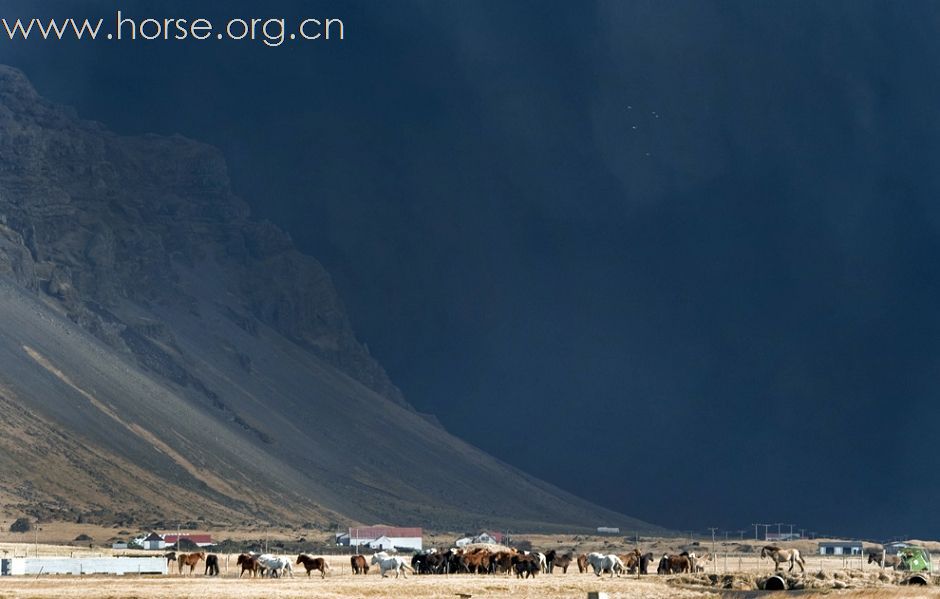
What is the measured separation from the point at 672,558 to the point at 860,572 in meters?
9.81

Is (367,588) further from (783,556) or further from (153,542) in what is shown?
(153,542)

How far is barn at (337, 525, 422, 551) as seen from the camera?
Result: 538 feet

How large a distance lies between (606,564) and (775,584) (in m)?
16.4

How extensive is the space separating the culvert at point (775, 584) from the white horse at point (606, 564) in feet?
48.2

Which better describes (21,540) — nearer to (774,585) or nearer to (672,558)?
(672,558)

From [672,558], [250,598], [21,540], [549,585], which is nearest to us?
[250,598]

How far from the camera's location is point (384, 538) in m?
167

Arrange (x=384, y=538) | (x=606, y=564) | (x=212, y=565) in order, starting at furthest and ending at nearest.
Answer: (x=384, y=538) → (x=212, y=565) → (x=606, y=564)

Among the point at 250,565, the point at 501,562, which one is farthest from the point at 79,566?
the point at 501,562

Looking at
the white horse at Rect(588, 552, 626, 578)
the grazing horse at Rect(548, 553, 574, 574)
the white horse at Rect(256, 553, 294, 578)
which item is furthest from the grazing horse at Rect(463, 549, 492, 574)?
the white horse at Rect(256, 553, 294, 578)

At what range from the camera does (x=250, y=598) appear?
70.9 metres

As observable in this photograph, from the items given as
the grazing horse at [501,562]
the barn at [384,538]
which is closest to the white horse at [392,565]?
the grazing horse at [501,562]

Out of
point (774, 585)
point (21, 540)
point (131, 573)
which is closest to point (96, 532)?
point (21, 540)

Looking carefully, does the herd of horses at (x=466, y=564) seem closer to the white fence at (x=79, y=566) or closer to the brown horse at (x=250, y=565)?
the brown horse at (x=250, y=565)
